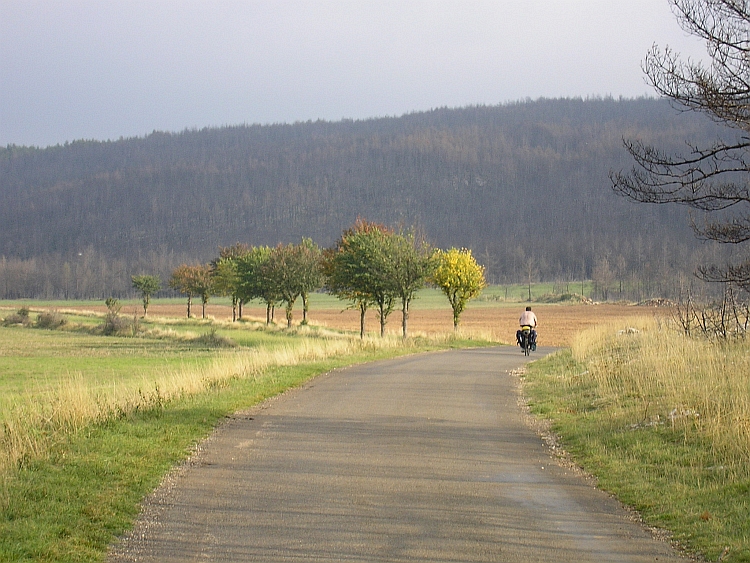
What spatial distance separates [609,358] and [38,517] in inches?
610

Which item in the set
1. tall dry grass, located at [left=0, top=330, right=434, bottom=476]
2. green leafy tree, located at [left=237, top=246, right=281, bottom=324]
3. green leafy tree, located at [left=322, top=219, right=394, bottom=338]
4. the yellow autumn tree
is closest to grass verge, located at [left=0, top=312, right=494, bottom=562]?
tall dry grass, located at [left=0, top=330, right=434, bottom=476]

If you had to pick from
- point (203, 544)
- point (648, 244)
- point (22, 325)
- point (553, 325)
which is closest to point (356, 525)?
point (203, 544)

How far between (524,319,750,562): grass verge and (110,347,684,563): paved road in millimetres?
455

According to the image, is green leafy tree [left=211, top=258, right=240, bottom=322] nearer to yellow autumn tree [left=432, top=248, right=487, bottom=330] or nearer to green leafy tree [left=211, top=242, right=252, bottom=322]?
green leafy tree [left=211, top=242, right=252, bottom=322]

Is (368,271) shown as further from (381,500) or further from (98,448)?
(381,500)

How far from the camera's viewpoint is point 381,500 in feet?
26.2

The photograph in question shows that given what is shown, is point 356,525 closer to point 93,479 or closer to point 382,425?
point 93,479

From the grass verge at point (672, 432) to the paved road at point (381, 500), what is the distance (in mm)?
455

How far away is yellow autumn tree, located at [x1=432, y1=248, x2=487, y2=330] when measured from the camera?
5188 centimetres

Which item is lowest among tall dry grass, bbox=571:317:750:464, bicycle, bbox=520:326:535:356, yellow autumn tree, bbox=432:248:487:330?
bicycle, bbox=520:326:535:356

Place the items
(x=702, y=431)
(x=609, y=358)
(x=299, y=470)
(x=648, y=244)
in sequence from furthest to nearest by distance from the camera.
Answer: (x=648, y=244) < (x=609, y=358) < (x=702, y=431) < (x=299, y=470)

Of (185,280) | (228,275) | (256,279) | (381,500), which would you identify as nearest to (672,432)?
(381,500)

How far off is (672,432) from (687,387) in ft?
7.51

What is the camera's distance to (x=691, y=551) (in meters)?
6.54
